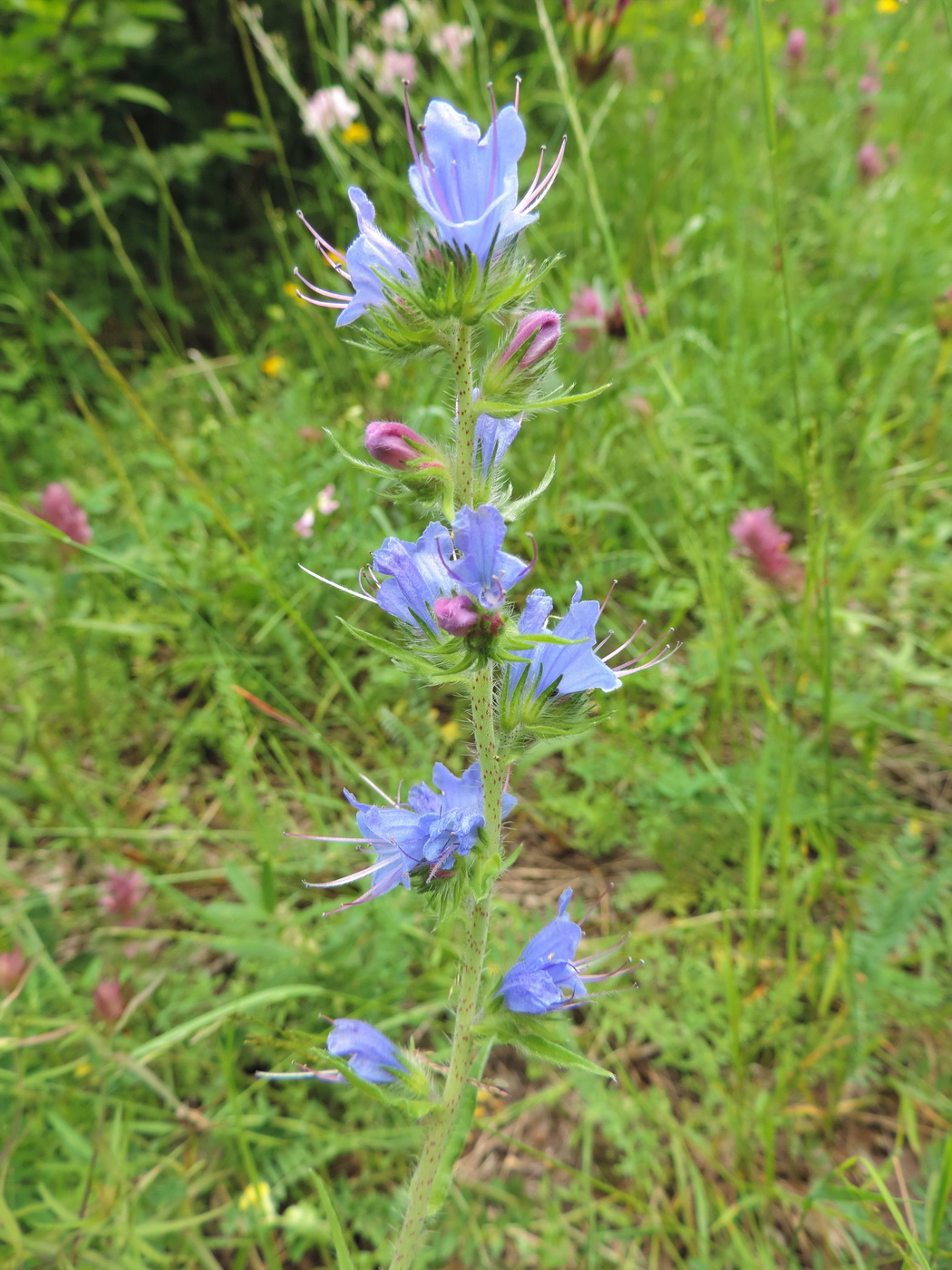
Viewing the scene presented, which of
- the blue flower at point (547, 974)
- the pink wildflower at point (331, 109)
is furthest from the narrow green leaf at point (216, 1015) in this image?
the pink wildflower at point (331, 109)

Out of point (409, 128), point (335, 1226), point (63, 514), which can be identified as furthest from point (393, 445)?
point (63, 514)

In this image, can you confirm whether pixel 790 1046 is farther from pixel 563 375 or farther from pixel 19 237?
pixel 19 237

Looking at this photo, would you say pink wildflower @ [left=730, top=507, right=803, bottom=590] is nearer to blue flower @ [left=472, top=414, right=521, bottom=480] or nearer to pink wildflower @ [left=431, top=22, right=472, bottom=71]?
blue flower @ [left=472, top=414, right=521, bottom=480]

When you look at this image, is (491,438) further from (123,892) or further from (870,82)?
(870,82)

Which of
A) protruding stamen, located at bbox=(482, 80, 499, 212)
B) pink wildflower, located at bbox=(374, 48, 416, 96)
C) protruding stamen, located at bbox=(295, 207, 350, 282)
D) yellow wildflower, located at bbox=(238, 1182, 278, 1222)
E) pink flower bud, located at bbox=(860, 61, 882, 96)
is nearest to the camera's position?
protruding stamen, located at bbox=(482, 80, 499, 212)

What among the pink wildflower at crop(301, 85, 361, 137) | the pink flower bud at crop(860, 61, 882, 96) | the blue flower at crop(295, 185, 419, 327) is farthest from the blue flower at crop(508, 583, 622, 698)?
the pink flower bud at crop(860, 61, 882, 96)

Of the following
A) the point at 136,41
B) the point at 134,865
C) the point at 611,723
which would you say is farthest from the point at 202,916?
the point at 136,41
